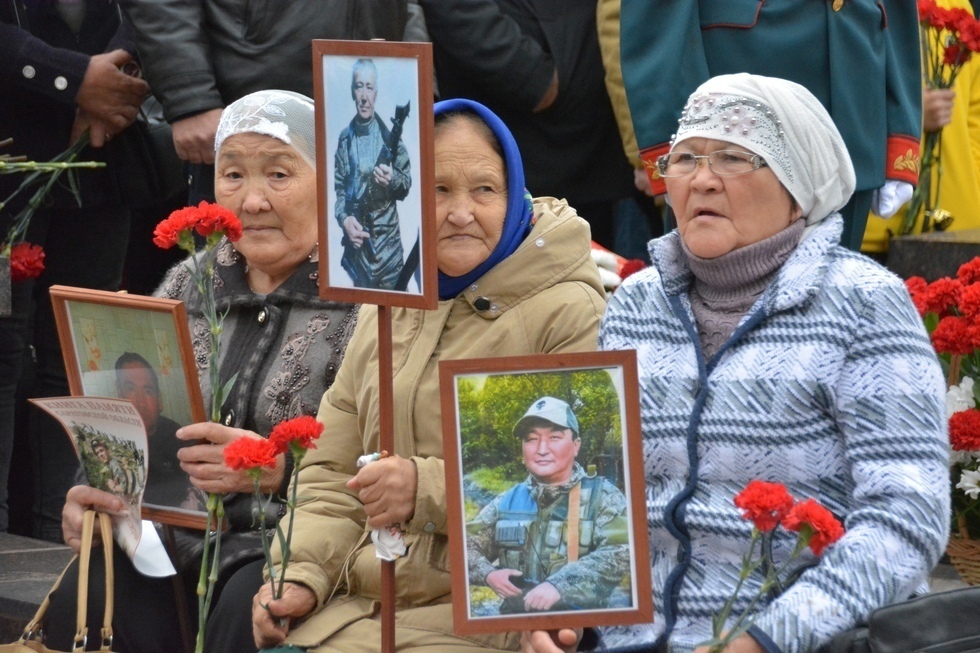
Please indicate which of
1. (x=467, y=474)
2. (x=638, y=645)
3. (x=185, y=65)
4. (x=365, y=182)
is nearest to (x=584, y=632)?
(x=638, y=645)

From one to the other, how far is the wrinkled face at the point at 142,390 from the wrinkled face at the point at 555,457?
1.03m

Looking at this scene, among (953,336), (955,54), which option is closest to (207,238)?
(953,336)

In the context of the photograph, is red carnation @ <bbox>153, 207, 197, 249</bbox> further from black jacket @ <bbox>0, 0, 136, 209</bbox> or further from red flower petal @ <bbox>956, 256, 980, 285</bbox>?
black jacket @ <bbox>0, 0, 136, 209</bbox>

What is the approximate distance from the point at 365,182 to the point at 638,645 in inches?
37.0

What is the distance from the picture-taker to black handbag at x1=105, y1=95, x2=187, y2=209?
4977 mm

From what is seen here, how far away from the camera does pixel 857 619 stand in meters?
2.44

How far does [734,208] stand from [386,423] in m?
0.73

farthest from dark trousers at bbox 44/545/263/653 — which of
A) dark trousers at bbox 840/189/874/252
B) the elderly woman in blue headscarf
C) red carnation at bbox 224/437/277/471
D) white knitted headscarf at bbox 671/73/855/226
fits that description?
dark trousers at bbox 840/189/874/252

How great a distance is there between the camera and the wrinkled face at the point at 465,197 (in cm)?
310

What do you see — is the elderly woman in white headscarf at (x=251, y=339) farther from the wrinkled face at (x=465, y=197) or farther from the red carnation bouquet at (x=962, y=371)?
the red carnation bouquet at (x=962, y=371)

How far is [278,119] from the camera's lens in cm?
366

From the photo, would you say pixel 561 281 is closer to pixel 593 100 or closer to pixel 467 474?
pixel 467 474

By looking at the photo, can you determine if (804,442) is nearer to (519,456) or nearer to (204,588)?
(519,456)

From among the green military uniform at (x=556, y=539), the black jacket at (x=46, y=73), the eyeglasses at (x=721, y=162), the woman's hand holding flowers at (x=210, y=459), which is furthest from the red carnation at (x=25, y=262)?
the green military uniform at (x=556, y=539)
